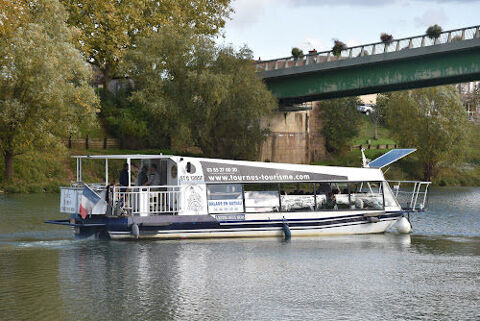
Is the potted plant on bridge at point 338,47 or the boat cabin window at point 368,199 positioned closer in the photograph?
the boat cabin window at point 368,199

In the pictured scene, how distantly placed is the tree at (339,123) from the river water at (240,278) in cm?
5999

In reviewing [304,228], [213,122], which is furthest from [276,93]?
[304,228]

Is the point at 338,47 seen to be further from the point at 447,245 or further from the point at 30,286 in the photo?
the point at 30,286

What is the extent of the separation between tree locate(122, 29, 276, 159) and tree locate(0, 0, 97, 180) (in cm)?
831

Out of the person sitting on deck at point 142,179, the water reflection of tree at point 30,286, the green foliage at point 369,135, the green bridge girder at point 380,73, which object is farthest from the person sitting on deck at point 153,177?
the green foliage at point 369,135

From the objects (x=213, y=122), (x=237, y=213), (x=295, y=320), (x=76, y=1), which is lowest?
(x=295, y=320)

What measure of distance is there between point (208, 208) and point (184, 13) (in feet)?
179

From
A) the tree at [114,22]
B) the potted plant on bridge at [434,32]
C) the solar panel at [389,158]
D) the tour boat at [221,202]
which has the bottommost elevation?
the tour boat at [221,202]

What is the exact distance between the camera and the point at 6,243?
98.6ft

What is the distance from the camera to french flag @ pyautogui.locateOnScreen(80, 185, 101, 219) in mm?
30375

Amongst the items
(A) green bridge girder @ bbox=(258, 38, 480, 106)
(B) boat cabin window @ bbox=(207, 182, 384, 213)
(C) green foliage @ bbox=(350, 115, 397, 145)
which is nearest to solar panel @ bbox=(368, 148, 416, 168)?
(B) boat cabin window @ bbox=(207, 182, 384, 213)

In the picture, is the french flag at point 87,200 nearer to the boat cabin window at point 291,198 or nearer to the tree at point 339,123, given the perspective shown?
the boat cabin window at point 291,198

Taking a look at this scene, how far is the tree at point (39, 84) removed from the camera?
55.0m

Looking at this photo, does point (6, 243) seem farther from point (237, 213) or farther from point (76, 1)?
point (76, 1)
